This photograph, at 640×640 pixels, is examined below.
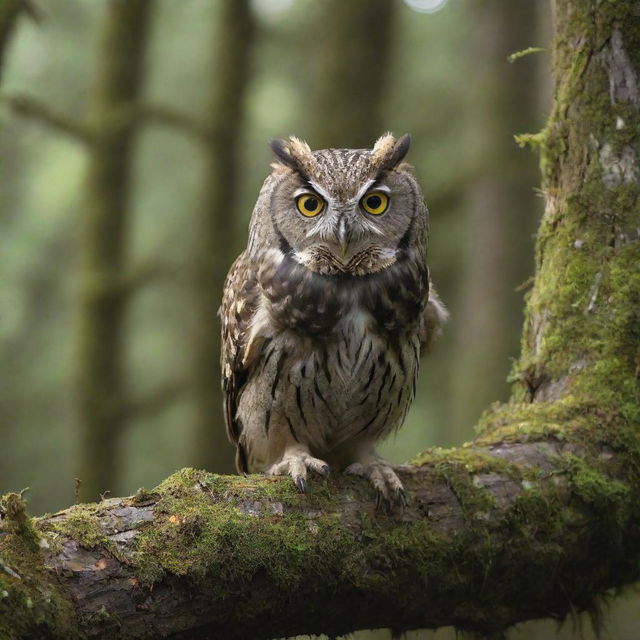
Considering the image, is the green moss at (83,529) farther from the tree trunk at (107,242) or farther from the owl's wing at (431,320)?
the tree trunk at (107,242)

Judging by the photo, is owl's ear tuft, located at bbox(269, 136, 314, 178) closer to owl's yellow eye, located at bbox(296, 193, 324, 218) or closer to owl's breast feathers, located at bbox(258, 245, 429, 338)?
owl's yellow eye, located at bbox(296, 193, 324, 218)

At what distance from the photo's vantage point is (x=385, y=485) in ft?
10.00

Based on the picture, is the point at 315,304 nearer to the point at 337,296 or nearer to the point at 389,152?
the point at 337,296

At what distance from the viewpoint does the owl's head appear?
10.3 ft

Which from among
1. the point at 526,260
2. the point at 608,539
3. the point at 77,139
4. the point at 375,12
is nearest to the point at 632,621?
the point at 526,260

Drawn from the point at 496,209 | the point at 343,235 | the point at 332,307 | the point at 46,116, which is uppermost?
the point at 46,116

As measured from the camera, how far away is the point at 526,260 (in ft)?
20.1

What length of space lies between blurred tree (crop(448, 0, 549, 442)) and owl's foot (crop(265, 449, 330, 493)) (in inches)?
114

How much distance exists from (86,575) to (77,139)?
4.03 meters

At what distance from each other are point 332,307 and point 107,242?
326 cm

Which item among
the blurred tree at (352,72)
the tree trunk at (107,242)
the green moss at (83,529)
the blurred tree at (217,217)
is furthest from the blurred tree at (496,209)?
the green moss at (83,529)

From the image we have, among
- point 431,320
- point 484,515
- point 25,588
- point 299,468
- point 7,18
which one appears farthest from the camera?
point 7,18

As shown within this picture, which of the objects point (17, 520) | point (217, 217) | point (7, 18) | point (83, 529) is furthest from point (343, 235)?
point (217, 217)

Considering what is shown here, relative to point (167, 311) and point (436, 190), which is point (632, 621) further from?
point (167, 311)
